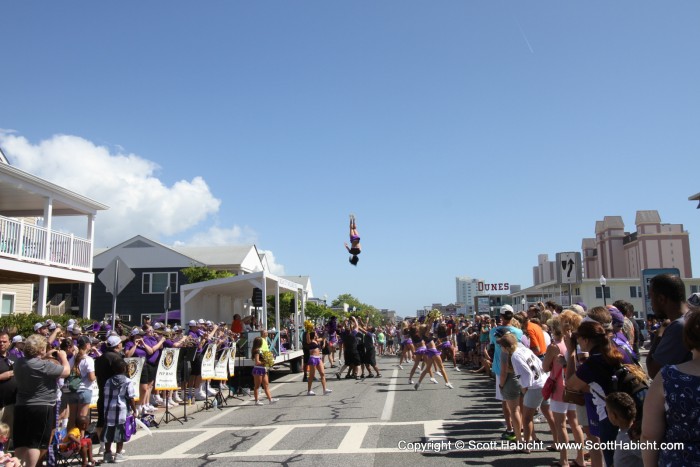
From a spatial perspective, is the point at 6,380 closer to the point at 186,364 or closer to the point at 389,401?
the point at 186,364

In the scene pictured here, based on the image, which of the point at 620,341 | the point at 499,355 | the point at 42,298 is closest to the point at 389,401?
the point at 499,355

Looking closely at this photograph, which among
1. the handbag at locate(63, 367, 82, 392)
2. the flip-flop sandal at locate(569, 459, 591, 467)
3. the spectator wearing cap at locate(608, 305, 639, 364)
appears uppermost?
the spectator wearing cap at locate(608, 305, 639, 364)

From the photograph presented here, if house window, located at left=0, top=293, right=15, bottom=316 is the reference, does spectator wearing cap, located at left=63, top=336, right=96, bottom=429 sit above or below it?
below

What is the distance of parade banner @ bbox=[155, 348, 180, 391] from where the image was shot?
10.3 metres

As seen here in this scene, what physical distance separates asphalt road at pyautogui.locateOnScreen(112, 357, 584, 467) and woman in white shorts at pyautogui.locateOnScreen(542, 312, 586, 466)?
0.50m

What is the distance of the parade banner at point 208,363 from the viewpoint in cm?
1183

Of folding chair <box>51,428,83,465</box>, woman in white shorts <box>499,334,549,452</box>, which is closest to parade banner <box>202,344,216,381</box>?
folding chair <box>51,428,83,465</box>

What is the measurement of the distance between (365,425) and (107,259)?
3715 cm

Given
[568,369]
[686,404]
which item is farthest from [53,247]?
[686,404]

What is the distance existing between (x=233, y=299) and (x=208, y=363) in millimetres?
14650

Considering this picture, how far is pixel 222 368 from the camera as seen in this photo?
1263 centimetres

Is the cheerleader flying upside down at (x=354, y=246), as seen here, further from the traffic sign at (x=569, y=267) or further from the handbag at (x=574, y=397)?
the handbag at (x=574, y=397)

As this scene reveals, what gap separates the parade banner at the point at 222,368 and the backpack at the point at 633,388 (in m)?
9.61

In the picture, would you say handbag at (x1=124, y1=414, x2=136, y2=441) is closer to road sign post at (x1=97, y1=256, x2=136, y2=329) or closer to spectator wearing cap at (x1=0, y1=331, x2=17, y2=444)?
spectator wearing cap at (x1=0, y1=331, x2=17, y2=444)
